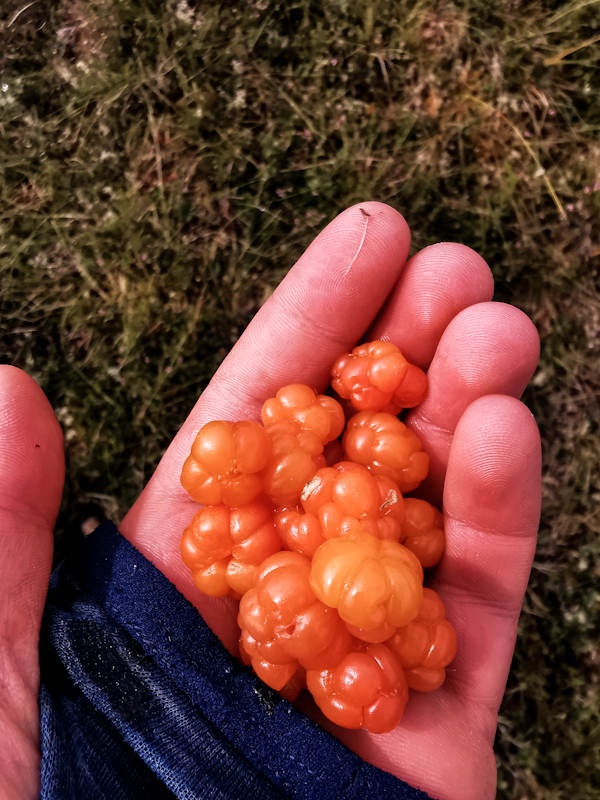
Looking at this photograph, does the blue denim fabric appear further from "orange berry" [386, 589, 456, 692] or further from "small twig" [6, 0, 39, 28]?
"small twig" [6, 0, 39, 28]

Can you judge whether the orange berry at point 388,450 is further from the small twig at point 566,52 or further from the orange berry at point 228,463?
the small twig at point 566,52

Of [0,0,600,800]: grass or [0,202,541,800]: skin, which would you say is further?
[0,0,600,800]: grass

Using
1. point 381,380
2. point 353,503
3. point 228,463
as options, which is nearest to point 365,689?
point 353,503

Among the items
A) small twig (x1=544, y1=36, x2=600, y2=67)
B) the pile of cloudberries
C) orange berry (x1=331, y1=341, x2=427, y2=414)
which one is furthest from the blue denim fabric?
small twig (x1=544, y1=36, x2=600, y2=67)

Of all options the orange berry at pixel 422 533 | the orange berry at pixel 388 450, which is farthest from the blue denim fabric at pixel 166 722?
the orange berry at pixel 388 450

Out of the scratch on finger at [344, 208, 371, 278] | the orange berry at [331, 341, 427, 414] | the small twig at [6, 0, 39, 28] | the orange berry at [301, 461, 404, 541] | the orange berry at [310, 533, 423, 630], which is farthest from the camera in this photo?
the small twig at [6, 0, 39, 28]

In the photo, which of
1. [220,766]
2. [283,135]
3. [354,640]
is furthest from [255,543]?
[283,135]
